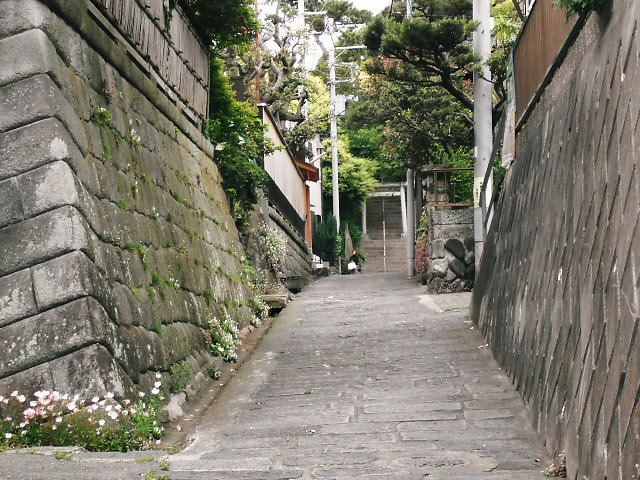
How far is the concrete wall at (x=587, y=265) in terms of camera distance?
11.9 ft

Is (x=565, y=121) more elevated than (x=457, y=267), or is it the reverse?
(x=565, y=121)

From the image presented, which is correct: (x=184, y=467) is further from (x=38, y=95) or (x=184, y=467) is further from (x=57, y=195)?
(x=38, y=95)

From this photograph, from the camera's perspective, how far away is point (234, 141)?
13273 mm

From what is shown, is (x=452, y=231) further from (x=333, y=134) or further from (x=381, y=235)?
(x=381, y=235)

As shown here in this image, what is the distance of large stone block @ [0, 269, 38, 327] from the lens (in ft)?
17.0

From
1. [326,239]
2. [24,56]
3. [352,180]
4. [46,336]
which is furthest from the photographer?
[352,180]

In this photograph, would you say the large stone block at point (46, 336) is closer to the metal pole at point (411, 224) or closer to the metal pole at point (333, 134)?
the metal pole at point (411, 224)

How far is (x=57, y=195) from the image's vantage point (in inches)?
209

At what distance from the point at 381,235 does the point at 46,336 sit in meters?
39.6

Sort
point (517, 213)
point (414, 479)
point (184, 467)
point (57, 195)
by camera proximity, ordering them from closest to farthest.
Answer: point (414, 479), point (184, 467), point (57, 195), point (517, 213)

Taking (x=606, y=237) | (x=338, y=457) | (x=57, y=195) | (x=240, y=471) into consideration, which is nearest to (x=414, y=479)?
(x=338, y=457)

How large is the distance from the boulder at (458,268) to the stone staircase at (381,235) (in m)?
20.7

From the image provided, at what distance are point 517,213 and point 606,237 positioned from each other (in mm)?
4009

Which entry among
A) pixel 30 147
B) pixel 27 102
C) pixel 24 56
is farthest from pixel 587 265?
pixel 24 56
